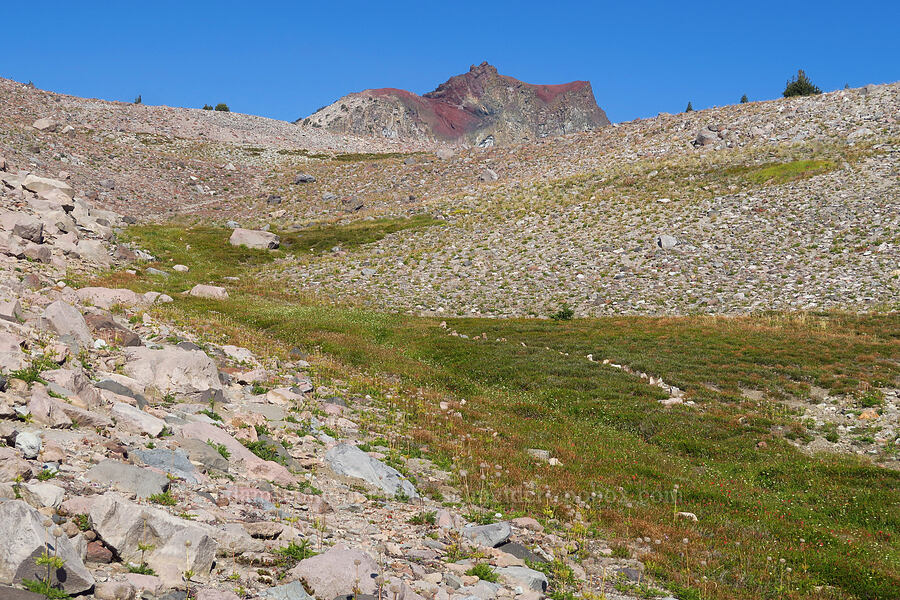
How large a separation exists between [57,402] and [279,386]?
9900mm

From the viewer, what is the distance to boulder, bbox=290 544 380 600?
8.73 m

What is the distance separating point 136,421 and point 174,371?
502 centimetres

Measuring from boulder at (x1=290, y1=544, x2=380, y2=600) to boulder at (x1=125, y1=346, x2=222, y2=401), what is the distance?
10.2 meters

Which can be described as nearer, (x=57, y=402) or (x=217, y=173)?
(x=57, y=402)

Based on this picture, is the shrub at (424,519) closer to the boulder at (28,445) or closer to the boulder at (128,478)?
the boulder at (128,478)

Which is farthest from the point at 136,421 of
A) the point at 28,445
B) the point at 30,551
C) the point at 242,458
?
the point at 30,551

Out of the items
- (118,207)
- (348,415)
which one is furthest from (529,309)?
(118,207)

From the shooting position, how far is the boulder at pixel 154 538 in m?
8.36

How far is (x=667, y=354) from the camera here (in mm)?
33281

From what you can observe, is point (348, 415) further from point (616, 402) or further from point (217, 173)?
point (217, 173)

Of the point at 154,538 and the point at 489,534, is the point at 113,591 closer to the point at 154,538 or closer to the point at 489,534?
the point at 154,538

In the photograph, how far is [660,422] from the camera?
80.0 ft

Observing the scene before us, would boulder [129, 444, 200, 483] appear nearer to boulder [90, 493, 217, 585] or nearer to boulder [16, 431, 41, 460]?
boulder [16, 431, 41, 460]

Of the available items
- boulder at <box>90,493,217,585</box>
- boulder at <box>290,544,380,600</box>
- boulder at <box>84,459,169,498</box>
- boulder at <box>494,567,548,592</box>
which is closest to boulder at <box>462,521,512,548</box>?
boulder at <box>494,567,548,592</box>
